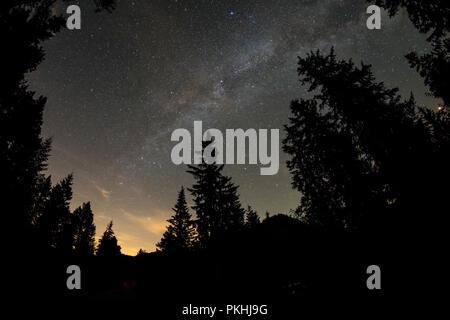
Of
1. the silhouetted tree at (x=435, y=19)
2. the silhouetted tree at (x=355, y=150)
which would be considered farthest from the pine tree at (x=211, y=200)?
the silhouetted tree at (x=435, y=19)

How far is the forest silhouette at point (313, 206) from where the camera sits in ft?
28.4

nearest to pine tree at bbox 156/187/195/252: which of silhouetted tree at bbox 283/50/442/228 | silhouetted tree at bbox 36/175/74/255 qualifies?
silhouetted tree at bbox 36/175/74/255

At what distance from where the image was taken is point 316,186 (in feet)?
62.8

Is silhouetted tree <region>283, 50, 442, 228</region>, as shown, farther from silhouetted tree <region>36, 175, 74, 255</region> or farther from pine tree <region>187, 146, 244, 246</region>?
silhouetted tree <region>36, 175, 74, 255</region>

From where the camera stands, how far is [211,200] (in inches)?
901

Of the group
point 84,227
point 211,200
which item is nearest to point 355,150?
point 211,200

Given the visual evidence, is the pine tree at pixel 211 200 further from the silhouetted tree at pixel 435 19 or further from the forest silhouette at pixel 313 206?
the silhouetted tree at pixel 435 19

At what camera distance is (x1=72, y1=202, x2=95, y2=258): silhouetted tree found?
152 feet

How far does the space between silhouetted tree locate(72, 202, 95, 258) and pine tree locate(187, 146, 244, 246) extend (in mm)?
37422

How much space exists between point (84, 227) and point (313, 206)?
52.6 meters

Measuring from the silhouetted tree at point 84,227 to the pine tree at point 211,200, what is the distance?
3742cm
